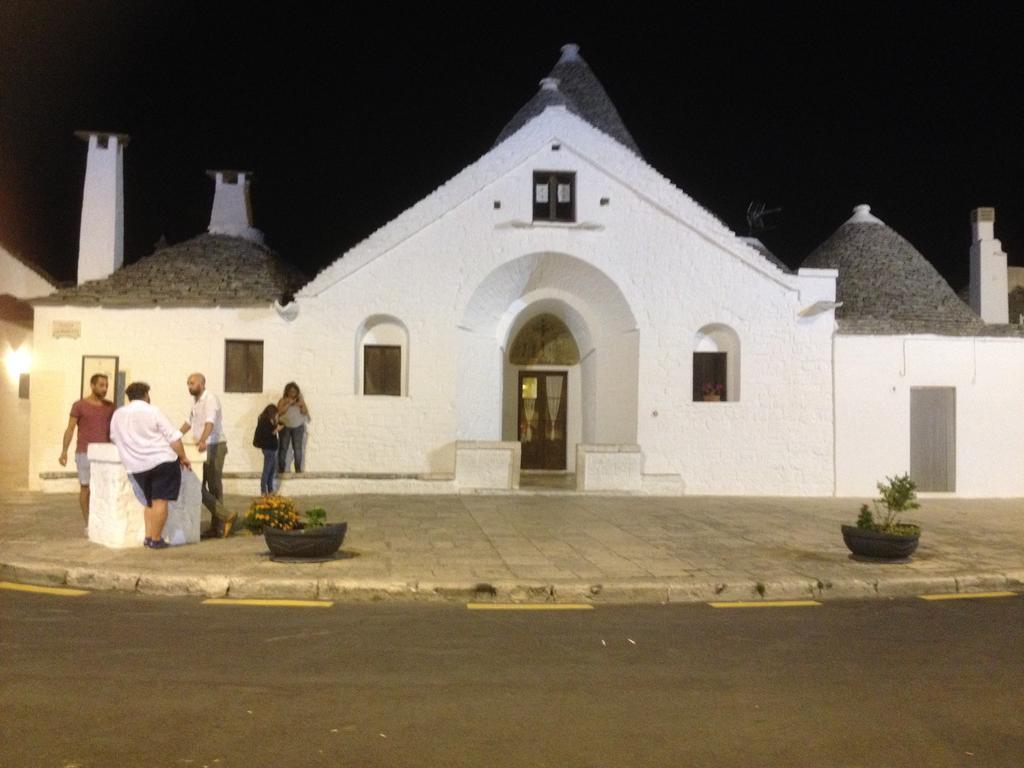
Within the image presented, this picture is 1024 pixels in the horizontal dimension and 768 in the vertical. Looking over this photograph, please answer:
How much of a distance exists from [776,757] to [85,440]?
31.4ft

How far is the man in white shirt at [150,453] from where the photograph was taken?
387 inches

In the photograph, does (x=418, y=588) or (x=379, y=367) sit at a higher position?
(x=379, y=367)

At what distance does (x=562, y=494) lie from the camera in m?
16.6

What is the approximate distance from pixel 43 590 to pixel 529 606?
15.6 feet

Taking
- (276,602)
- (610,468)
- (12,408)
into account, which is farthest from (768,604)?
(12,408)

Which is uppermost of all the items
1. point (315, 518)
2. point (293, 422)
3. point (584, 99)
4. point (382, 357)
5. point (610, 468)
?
point (584, 99)

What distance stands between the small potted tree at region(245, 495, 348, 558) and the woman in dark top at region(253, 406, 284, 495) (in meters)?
4.97

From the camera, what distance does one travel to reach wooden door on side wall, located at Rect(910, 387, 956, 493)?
18047 millimetres

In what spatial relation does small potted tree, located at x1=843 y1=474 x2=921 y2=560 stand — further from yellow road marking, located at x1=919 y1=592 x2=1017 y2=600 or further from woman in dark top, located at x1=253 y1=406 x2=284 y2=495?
woman in dark top, located at x1=253 y1=406 x2=284 y2=495

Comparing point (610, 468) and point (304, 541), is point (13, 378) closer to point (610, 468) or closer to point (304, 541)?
point (610, 468)

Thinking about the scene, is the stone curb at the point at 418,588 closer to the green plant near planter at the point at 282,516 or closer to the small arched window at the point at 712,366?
the green plant near planter at the point at 282,516

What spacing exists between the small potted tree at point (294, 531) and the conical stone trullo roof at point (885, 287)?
12.2 m

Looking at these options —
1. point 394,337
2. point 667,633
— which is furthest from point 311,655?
point 394,337

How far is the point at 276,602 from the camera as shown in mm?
8352
